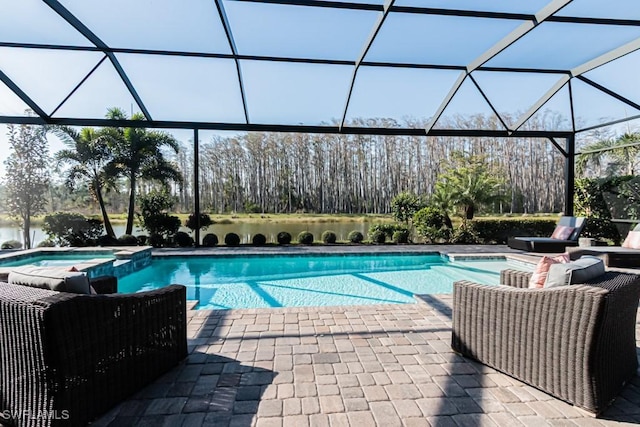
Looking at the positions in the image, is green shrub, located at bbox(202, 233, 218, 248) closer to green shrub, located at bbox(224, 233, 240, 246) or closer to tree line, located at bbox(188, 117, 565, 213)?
green shrub, located at bbox(224, 233, 240, 246)

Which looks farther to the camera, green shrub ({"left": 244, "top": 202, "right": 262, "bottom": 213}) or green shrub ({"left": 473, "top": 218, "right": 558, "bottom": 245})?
green shrub ({"left": 244, "top": 202, "right": 262, "bottom": 213})

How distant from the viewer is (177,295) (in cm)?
Result: 267

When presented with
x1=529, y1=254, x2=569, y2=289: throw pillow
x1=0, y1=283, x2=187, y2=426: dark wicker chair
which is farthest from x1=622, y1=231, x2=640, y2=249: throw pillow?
x1=0, y1=283, x2=187, y2=426: dark wicker chair

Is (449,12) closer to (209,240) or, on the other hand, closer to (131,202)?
(209,240)

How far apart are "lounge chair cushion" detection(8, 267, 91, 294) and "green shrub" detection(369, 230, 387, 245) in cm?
888

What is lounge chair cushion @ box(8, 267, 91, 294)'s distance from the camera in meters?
2.00

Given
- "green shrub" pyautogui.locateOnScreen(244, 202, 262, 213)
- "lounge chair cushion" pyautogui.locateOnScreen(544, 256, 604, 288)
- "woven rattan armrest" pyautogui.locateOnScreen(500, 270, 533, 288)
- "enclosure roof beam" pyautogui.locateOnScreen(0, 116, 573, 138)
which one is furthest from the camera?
"green shrub" pyautogui.locateOnScreen(244, 202, 262, 213)

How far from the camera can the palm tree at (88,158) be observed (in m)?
10.7

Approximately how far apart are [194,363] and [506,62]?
7192 millimetres

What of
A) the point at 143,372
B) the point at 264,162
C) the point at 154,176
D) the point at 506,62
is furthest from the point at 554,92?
the point at 154,176

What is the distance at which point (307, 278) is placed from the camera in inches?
275

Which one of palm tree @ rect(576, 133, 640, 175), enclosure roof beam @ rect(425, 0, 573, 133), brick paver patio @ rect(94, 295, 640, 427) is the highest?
enclosure roof beam @ rect(425, 0, 573, 133)

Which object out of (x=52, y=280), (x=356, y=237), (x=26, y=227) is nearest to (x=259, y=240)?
(x=356, y=237)

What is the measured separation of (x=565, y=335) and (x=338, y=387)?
143 cm
